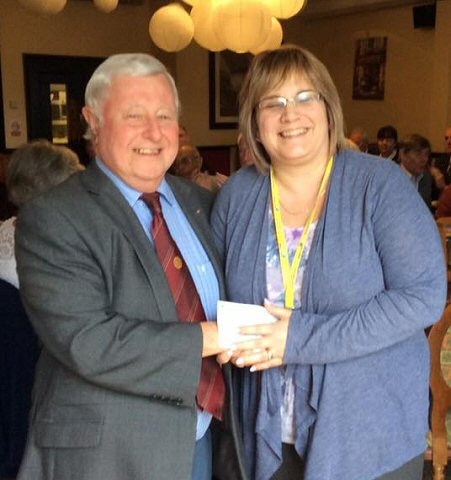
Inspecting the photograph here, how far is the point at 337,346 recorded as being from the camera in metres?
1.33

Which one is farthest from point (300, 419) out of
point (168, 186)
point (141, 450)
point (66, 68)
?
point (66, 68)

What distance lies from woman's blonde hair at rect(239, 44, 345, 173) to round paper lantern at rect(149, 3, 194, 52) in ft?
10.9

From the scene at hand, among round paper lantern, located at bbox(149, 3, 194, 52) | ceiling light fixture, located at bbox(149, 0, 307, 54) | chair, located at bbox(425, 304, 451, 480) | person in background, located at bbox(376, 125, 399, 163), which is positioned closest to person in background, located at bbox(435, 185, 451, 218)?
ceiling light fixture, located at bbox(149, 0, 307, 54)

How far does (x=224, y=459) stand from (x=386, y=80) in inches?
299

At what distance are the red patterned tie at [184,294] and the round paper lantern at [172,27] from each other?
345 centimetres

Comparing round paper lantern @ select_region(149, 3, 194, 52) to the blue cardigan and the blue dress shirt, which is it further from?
the blue cardigan

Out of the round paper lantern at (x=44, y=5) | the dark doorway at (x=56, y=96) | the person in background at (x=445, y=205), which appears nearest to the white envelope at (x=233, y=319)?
the round paper lantern at (x=44, y=5)

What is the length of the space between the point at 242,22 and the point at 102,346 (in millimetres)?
3139

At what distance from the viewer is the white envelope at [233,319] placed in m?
1.34

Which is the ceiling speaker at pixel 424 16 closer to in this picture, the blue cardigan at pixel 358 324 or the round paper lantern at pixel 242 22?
the round paper lantern at pixel 242 22

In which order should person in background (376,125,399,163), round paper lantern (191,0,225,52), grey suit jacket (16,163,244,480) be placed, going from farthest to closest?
1. person in background (376,125,399,163)
2. round paper lantern (191,0,225,52)
3. grey suit jacket (16,163,244,480)

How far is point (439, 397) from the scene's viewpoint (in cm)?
197

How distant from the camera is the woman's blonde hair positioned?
146 centimetres

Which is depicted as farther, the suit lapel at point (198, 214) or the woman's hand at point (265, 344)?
the suit lapel at point (198, 214)
